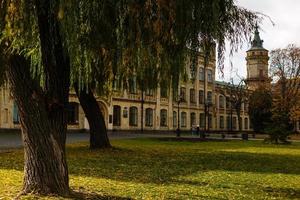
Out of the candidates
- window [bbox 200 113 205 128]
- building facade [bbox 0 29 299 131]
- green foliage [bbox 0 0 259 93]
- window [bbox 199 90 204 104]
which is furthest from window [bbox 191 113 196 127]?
green foliage [bbox 0 0 259 93]

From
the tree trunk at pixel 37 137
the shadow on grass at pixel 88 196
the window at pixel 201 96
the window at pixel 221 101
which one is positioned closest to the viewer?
the tree trunk at pixel 37 137

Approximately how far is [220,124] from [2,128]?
42.7 meters

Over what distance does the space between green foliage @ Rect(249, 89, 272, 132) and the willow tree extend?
60.6 m

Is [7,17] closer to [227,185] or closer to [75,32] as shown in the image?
[75,32]

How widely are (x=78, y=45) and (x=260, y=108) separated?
66.0 meters

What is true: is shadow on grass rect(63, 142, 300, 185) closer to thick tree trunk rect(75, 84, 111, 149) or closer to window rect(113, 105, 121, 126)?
thick tree trunk rect(75, 84, 111, 149)

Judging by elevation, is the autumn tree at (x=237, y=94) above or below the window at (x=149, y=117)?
above

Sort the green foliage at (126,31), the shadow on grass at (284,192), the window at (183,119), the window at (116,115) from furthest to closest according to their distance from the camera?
the window at (183,119), the window at (116,115), the shadow on grass at (284,192), the green foliage at (126,31)

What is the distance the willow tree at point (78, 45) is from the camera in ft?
26.1

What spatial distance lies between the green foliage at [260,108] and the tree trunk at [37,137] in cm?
6077

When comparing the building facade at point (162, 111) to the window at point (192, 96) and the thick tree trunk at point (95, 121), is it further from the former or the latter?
the thick tree trunk at point (95, 121)

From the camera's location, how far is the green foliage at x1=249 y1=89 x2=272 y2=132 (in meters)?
69.8

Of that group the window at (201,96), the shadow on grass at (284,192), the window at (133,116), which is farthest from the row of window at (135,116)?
the shadow on grass at (284,192)

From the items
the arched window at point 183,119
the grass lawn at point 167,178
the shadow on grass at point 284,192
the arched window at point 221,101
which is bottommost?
the shadow on grass at point 284,192
